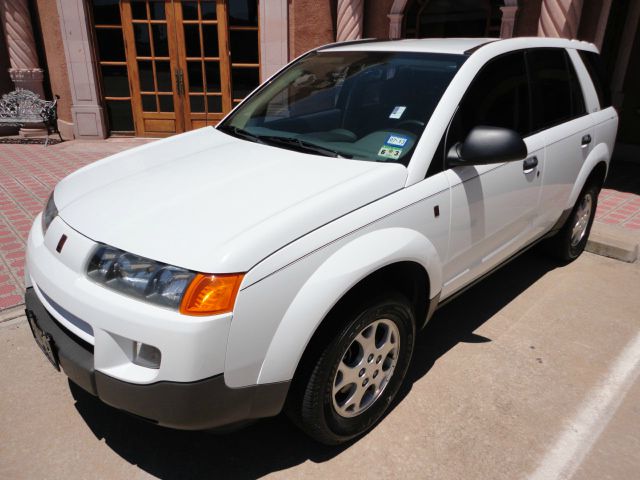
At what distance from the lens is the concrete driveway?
242cm

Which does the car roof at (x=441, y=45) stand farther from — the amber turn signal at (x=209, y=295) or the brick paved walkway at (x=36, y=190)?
the brick paved walkway at (x=36, y=190)

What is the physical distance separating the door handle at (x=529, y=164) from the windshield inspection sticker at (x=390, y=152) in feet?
3.50

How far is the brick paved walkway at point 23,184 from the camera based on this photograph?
419 cm

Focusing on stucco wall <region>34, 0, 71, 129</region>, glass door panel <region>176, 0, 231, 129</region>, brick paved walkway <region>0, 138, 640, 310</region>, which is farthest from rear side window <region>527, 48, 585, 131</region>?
stucco wall <region>34, 0, 71, 129</region>

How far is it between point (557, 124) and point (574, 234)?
1.31 metres

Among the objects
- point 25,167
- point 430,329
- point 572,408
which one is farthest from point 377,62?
point 25,167

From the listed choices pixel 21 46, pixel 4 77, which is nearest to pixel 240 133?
pixel 21 46

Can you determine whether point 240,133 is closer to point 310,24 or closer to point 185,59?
point 310,24

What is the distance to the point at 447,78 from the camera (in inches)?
110

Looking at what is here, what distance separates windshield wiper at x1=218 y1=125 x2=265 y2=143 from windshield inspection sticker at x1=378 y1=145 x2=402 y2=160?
2.50 ft

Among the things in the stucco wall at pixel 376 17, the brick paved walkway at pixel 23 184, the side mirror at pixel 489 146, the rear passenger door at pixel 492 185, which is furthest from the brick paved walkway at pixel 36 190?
the stucco wall at pixel 376 17

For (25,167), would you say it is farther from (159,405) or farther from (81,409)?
(159,405)

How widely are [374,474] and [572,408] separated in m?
1.21

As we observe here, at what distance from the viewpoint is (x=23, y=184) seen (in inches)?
264
